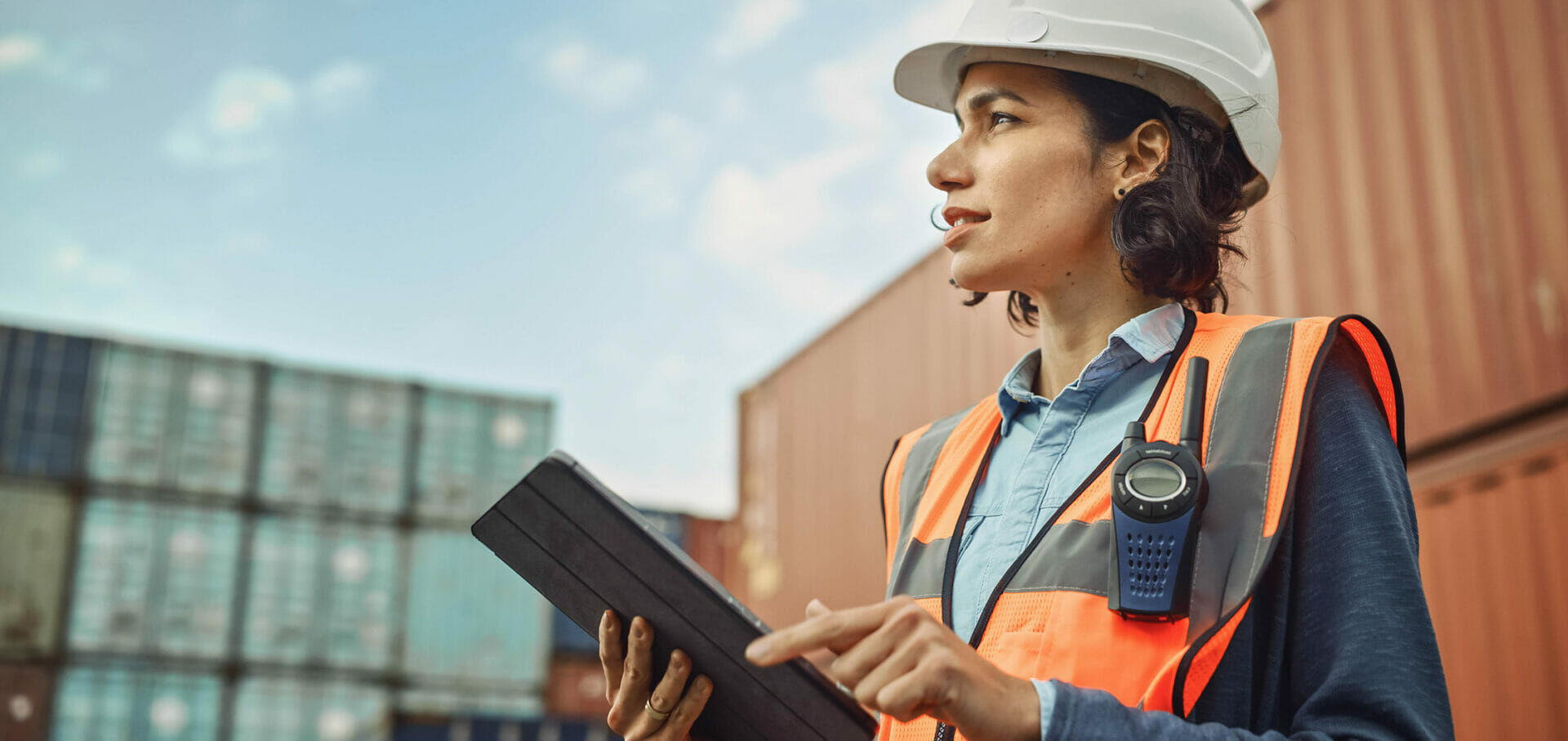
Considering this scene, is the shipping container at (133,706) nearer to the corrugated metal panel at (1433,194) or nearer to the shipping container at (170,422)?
the shipping container at (170,422)

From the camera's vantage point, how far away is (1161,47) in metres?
2.03

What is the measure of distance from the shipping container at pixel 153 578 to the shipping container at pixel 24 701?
1.87 ft

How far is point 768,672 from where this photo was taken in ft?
4.88

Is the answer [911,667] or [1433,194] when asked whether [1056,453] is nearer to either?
[911,667]

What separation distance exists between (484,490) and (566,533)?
60.1 ft

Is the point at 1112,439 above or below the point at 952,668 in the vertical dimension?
above

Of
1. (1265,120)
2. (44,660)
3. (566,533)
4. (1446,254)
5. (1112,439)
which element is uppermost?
(1446,254)

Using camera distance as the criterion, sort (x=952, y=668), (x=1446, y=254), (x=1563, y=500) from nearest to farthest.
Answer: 1. (x=952, y=668)
2. (x=1563, y=500)
3. (x=1446, y=254)

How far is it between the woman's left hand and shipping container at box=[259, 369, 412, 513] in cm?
1801

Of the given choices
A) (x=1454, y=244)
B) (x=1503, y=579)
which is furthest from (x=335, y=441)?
(x=1503, y=579)

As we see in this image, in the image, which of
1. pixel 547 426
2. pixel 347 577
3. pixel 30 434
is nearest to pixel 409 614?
pixel 347 577

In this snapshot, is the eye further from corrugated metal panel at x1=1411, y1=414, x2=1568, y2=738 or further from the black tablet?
corrugated metal panel at x1=1411, y1=414, x2=1568, y2=738

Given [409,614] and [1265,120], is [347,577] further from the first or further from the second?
[1265,120]

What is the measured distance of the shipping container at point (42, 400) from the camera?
16.6 metres
